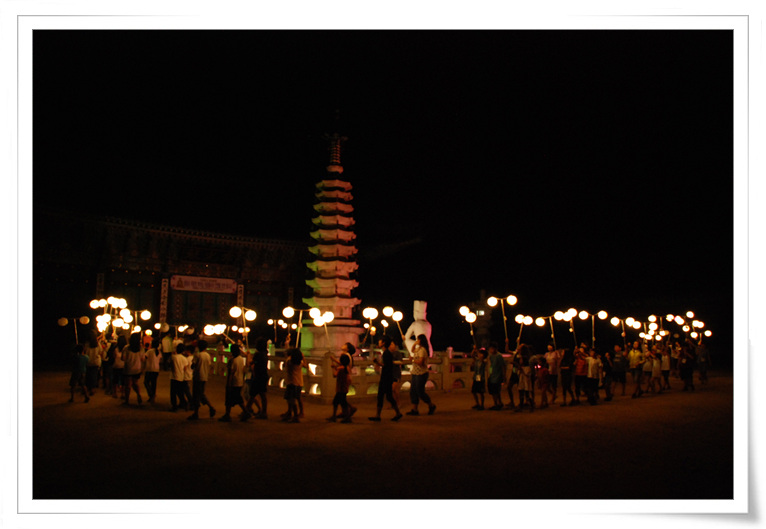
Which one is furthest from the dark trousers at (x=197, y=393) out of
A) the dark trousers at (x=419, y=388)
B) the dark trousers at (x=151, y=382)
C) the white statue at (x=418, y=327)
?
the white statue at (x=418, y=327)

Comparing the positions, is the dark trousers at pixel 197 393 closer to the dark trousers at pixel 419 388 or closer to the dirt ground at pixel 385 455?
the dirt ground at pixel 385 455

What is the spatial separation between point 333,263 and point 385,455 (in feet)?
37.0

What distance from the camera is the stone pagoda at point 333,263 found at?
61.5ft

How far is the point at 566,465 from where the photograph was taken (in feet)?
25.3

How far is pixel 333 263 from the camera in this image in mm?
18984

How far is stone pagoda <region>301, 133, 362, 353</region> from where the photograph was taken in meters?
18.8

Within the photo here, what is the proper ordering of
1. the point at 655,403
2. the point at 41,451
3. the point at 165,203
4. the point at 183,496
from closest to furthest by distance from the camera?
the point at 183,496 → the point at 41,451 → the point at 655,403 → the point at 165,203

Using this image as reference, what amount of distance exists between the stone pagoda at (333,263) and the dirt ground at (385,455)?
6.77m

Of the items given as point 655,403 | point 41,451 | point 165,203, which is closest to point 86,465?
point 41,451

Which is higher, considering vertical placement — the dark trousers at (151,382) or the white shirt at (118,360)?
the white shirt at (118,360)

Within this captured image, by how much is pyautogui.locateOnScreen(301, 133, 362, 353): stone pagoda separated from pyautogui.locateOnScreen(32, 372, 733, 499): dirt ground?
6768mm
